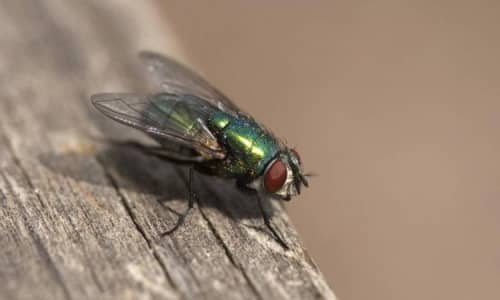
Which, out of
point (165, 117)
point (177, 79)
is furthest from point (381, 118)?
point (165, 117)

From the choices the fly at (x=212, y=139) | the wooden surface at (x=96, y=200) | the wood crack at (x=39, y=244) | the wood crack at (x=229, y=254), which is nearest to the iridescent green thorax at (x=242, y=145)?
the fly at (x=212, y=139)

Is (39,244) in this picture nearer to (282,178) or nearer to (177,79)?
A: (282,178)

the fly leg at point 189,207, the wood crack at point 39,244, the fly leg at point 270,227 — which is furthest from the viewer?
the fly leg at point 189,207

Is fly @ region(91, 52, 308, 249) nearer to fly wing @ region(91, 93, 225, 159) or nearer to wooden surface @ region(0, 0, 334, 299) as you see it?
fly wing @ region(91, 93, 225, 159)

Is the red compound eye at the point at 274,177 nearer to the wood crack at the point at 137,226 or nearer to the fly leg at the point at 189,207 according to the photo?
the fly leg at the point at 189,207

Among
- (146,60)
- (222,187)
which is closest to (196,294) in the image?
(222,187)

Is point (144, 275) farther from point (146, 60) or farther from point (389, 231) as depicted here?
point (389, 231)

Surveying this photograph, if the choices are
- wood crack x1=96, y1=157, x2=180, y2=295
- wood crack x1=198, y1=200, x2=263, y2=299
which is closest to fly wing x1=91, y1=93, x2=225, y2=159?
wood crack x1=96, y1=157, x2=180, y2=295
